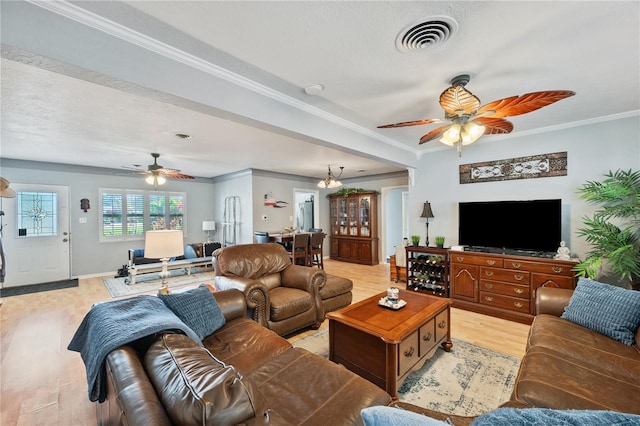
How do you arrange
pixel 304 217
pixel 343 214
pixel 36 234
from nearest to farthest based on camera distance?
pixel 36 234
pixel 343 214
pixel 304 217

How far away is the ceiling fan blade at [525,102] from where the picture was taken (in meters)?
1.67

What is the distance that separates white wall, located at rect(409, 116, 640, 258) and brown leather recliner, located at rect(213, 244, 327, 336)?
8.05 ft

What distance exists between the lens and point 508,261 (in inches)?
135

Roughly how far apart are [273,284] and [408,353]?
1.80m

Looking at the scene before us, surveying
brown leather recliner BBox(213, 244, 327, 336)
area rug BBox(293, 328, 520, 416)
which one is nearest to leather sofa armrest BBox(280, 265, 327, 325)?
brown leather recliner BBox(213, 244, 327, 336)

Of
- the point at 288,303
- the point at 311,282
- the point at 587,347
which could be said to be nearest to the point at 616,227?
the point at 587,347

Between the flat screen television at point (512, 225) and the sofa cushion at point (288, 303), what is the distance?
259cm

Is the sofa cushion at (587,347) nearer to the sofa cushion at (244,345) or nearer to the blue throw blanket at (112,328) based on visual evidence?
Result: the sofa cushion at (244,345)

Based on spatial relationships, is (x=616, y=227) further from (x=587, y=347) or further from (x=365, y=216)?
(x=365, y=216)

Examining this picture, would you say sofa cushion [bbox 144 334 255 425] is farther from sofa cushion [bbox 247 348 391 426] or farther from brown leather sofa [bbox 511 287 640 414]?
brown leather sofa [bbox 511 287 640 414]

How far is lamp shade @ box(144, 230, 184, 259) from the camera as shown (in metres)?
2.42

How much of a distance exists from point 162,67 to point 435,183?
4.06 metres

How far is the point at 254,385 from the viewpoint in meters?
1.01

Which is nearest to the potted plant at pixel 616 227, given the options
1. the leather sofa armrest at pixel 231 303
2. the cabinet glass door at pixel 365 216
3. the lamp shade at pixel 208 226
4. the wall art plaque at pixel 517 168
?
the wall art plaque at pixel 517 168
